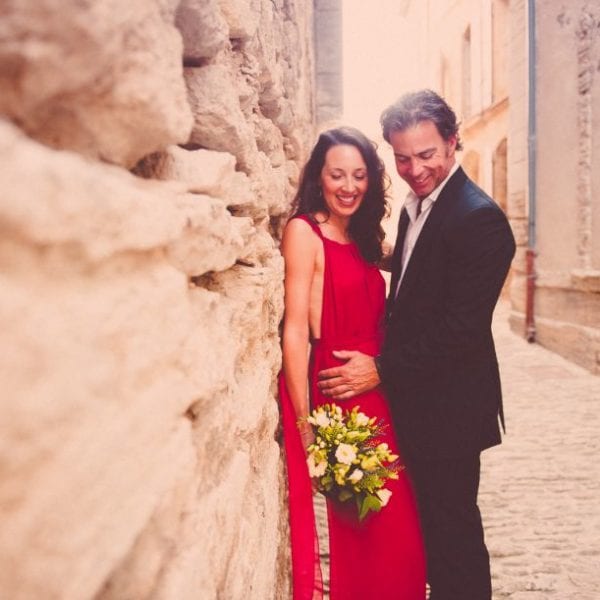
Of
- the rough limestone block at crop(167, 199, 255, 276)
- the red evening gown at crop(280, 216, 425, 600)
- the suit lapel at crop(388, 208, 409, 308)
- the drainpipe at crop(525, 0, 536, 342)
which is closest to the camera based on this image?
the rough limestone block at crop(167, 199, 255, 276)

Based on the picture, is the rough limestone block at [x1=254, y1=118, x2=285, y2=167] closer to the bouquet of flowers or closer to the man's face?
the man's face

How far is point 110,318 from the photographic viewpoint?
0.66m

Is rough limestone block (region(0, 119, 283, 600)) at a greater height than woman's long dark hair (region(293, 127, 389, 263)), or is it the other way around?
woman's long dark hair (region(293, 127, 389, 263))

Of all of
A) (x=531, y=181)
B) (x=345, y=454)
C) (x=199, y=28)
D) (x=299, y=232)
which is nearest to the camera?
(x=199, y=28)

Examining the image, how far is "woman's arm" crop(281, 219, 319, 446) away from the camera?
2215mm

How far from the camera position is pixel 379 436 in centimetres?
250

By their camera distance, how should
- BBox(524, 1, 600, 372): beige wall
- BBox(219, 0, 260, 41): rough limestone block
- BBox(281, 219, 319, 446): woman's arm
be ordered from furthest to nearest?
1. BBox(524, 1, 600, 372): beige wall
2. BBox(281, 219, 319, 446): woman's arm
3. BBox(219, 0, 260, 41): rough limestone block

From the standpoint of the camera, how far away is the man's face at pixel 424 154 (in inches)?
97.1

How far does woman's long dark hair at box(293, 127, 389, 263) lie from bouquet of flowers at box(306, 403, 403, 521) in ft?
2.80

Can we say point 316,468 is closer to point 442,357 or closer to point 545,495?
point 442,357

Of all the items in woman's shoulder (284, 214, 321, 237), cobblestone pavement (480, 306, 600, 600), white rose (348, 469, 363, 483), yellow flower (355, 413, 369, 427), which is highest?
woman's shoulder (284, 214, 321, 237)

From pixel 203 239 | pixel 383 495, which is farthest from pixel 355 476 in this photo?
pixel 203 239

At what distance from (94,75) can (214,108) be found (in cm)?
60

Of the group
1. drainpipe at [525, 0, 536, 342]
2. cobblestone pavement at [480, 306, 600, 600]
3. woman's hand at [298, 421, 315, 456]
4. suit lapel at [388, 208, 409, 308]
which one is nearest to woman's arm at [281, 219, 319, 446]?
woman's hand at [298, 421, 315, 456]
